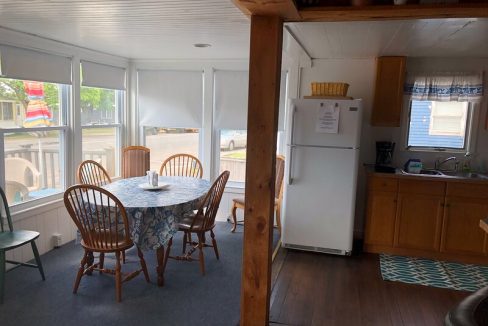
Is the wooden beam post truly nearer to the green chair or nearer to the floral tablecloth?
the floral tablecloth

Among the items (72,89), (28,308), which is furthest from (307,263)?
(72,89)

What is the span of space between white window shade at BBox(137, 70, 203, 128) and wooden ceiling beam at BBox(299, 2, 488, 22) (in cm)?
301

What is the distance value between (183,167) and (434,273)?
291 cm

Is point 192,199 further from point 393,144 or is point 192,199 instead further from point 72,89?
point 393,144

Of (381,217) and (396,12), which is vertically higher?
(396,12)

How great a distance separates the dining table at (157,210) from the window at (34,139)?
83cm

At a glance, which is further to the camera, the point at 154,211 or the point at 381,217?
the point at 381,217

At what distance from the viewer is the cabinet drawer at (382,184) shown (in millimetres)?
3773

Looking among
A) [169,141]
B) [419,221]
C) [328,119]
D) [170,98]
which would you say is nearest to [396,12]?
[328,119]

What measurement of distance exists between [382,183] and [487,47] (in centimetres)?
152

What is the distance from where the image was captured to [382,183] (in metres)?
3.81

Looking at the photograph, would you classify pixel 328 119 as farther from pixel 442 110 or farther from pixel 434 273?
pixel 434 273

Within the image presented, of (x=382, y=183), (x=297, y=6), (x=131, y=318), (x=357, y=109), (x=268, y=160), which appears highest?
(x=297, y=6)

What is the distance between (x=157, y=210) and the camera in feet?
9.64
